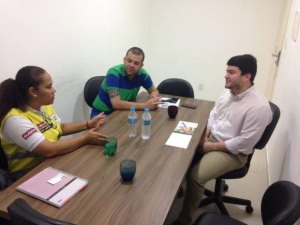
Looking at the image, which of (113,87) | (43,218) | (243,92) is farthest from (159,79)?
(43,218)

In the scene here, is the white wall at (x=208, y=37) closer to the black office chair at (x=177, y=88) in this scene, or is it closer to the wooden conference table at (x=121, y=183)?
the black office chair at (x=177, y=88)

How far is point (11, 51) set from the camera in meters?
2.12

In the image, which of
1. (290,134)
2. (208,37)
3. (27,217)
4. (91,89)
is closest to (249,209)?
(290,134)

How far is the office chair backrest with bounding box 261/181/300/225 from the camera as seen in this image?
1.15m

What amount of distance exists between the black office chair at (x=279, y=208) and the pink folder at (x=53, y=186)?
73 cm

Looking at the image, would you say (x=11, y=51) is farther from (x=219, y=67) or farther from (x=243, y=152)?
(x=219, y=67)

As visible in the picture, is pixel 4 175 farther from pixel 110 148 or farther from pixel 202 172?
pixel 202 172

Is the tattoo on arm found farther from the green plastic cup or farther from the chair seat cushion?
the chair seat cushion

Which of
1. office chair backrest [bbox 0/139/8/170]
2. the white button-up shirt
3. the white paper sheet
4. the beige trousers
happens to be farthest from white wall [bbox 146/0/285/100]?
office chair backrest [bbox 0/139/8/170]

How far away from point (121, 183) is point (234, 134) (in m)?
1.07

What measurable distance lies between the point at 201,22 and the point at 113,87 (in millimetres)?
2577

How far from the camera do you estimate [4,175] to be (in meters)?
1.52

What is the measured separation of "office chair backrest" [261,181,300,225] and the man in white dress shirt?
58 centimetres

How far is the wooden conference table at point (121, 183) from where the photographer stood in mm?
1211
